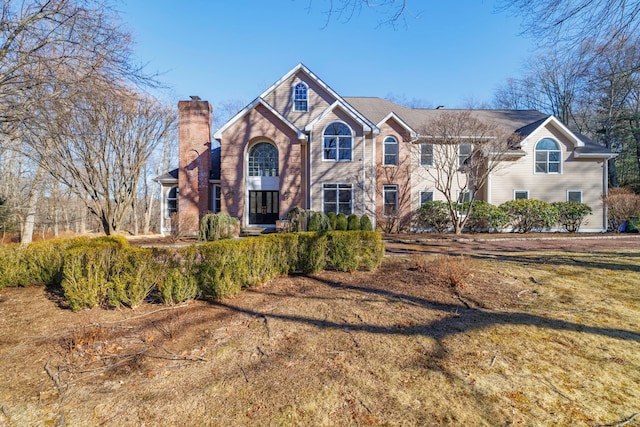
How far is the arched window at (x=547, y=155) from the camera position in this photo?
17.4 meters

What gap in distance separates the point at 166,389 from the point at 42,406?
1021 mm

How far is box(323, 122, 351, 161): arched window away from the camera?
16219 mm

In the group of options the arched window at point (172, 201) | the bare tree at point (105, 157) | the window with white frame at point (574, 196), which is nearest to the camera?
the bare tree at point (105, 157)

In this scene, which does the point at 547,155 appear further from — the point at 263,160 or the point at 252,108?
the point at 252,108

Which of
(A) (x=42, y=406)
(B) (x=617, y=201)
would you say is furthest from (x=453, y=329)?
(B) (x=617, y=201)

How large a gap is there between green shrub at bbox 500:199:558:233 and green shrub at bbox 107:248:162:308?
17.3 metres

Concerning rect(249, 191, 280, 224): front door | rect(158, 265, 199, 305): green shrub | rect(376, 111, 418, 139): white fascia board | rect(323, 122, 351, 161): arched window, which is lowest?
rect(158, 265, 199, 305): green shrub

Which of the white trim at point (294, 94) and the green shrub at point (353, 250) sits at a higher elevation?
the white trim at point (294, 94)

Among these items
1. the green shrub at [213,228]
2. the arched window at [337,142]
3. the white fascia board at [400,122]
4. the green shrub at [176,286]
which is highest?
the white fascia board at [400,122]

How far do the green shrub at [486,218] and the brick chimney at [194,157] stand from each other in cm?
Answer: 1505

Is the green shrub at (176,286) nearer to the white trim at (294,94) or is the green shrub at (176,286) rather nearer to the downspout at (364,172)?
the downspout at (364,172)

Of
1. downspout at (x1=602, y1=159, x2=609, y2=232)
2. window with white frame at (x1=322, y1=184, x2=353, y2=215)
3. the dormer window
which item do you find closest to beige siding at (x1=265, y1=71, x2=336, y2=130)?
the dormer window

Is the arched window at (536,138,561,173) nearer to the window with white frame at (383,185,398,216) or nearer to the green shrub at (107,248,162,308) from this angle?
the window with white frame at (383,185,398,216)

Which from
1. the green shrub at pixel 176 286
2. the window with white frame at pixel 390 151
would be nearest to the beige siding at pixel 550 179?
the window with white frame at pixel 390 151
